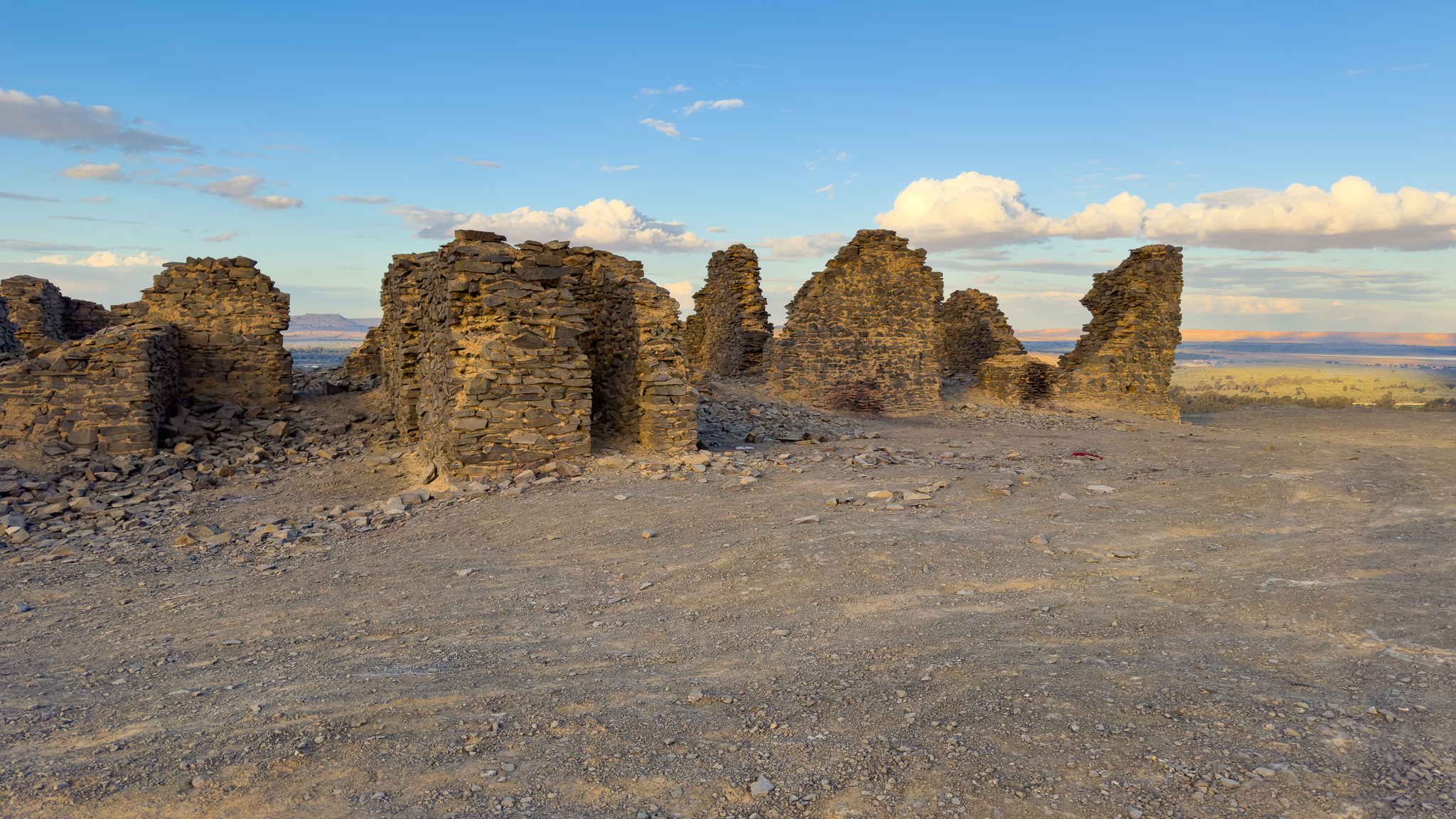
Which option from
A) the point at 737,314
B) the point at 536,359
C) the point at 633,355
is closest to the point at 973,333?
the point at 737,314

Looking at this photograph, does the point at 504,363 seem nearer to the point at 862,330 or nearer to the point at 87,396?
the point at 87,396

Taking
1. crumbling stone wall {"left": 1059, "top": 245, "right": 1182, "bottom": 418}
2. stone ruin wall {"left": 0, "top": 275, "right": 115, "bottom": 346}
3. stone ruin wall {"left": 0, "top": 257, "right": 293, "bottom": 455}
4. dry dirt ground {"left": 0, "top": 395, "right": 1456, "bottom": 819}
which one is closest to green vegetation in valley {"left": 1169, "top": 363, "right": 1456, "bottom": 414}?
crumbling stone wall {"left": 1059, "top": 245, "right": 1182, "bottom": 418}

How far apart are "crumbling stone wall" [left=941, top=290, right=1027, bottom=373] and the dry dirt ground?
13882 millimetres

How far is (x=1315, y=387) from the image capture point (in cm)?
4884

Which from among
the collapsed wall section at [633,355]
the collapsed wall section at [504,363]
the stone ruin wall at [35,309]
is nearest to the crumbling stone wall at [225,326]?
the stone ruin wall at [35,309]

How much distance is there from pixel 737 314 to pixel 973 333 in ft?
23.7

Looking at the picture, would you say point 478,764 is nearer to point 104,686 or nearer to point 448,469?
point 104,686

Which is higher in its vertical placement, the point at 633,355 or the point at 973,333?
the point at 973,333

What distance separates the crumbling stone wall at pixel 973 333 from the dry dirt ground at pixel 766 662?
13882 millimetres

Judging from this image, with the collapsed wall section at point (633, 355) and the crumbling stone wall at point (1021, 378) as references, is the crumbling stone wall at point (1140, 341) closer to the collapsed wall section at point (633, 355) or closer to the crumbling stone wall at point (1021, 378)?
the crumbling stone wall at point (1021, 378)

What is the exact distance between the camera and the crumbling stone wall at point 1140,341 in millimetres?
18500

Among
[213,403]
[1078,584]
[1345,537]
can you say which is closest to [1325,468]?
[1345,537]

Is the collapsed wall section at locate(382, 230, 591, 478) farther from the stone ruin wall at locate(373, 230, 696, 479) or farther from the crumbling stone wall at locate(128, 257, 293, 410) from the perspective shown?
the crumbling stone wall at locate(128, 257, 293, 410)

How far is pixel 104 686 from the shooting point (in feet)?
12.8
